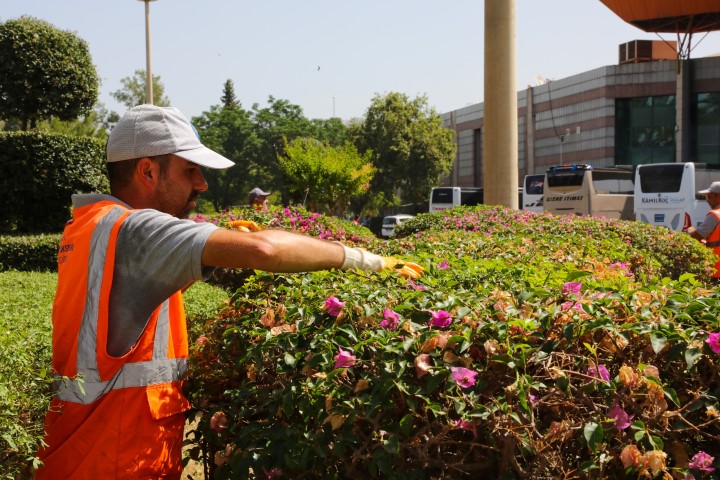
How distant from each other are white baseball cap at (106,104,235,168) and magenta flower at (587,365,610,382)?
1.27 m

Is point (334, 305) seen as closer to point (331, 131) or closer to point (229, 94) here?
point (331, 131)

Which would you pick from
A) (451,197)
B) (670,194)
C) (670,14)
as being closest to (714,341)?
(670,194)

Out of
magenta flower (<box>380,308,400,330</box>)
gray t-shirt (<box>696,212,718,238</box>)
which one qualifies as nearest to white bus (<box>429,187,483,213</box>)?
gray t-shirt (<box>696,212,718,238</box>)

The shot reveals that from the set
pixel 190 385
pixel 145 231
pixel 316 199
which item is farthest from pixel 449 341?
pixel 316 199

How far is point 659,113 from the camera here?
47.8m

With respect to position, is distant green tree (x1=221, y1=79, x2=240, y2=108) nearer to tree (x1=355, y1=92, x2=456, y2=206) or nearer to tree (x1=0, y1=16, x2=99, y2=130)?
tree (x1=355, y1=92, x2=456, y2=206)

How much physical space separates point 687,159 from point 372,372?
48775 mm

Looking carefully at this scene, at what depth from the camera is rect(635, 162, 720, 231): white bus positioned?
2720 centimetres

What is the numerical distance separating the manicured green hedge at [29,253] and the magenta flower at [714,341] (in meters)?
12.4

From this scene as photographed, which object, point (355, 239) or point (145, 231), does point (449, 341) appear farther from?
point (355, 239)

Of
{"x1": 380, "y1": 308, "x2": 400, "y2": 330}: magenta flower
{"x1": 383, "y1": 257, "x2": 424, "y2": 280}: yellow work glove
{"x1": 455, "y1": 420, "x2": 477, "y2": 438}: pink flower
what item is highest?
{"x1": 383, "y1": 257, "x2": 424, "y2": 280}: yellow work glove

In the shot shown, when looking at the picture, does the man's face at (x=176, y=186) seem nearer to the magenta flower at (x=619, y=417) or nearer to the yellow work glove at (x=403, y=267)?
the yellow work glove at (x=403, y=267)

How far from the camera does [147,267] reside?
2.24m

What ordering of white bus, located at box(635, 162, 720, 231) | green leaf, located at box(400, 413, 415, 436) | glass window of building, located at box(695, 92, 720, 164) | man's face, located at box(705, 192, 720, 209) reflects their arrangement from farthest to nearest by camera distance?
1. glass window of building, located at box(695, 92, 720, 164)
2. white bus, located at box(635, 162, 720, 231)
3. man's face, located at box(705, 192, 720, 209)
4. green leaf, located at box(400, 413, 415, 436)
